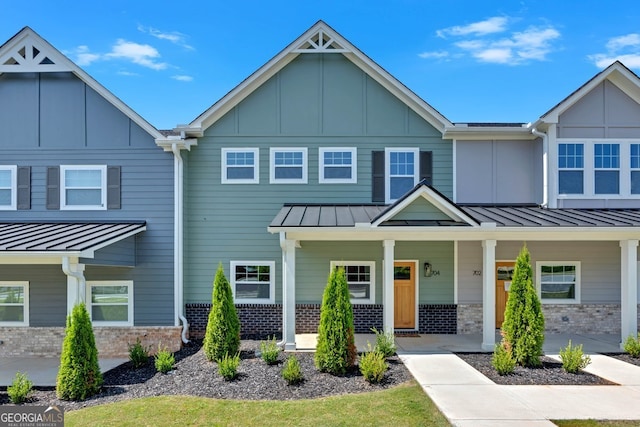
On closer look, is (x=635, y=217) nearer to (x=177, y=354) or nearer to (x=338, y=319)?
(x=338, y=319)

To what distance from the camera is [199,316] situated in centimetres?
1221

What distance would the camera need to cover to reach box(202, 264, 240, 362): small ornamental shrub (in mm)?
9328

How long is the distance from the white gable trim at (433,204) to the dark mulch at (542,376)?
3.27m

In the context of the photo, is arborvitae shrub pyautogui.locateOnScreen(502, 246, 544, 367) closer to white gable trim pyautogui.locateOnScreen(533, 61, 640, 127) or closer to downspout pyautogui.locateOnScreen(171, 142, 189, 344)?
white gable trim pyautogui.locateOnScreen(533, 61, 640, 127)

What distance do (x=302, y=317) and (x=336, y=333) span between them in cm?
388

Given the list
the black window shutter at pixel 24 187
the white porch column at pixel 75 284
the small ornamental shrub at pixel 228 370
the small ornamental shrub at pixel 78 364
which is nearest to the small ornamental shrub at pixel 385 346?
the small ornamental shrub at pixel 228 370

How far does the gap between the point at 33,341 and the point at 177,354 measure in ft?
12.5

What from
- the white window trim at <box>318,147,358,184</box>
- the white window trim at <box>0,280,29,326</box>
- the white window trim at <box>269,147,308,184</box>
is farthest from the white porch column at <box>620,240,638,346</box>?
the white window trim at <box>0,280,29,326</box>

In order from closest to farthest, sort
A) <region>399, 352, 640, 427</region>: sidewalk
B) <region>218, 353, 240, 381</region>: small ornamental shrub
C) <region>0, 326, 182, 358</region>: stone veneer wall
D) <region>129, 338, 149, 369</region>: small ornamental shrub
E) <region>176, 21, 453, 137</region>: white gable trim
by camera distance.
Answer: <region>399, 352, 640, 427</region>: sidewalk → <region>218, 353, 240, 381</region>: small ornamental shrub → <region>129, 338, 149, 369</region>: small ornamental shrub → <region>0, 326, 182, 358</region>: stone veneer wall → <region>176, 21, 453, 137</region>: white gable trim

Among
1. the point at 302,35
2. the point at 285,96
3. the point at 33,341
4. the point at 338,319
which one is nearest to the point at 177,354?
the point at 33,341

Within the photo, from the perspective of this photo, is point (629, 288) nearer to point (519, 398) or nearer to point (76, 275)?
point (519, 398)

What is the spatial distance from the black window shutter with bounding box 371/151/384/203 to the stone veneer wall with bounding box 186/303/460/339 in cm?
338

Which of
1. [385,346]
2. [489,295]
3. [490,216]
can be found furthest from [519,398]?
[490,216]

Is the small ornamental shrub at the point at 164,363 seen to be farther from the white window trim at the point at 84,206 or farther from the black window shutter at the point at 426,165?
the black window shutter at the point at 426,165
